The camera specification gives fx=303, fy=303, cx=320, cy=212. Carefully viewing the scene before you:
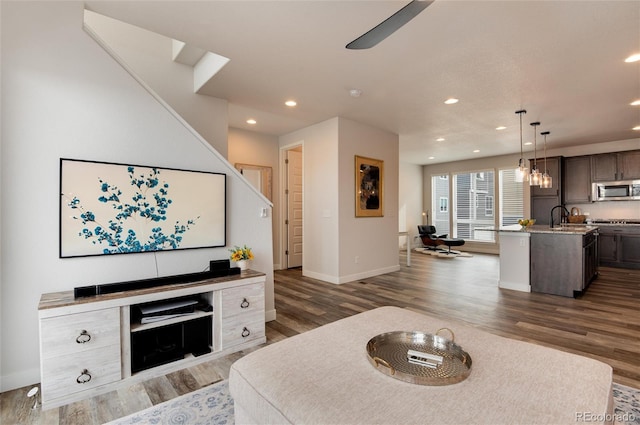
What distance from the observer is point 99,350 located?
202 centimetres

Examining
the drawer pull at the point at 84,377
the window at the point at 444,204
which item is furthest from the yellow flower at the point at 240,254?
the window at the point at 444,204

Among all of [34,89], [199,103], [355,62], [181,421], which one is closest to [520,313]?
[355,62]

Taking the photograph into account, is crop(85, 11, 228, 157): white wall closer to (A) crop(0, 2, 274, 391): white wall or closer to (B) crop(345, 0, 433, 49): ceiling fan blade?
(A) crop(0, 2, 274, 391): white wall

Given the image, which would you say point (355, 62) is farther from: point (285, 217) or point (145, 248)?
point (285, 217)

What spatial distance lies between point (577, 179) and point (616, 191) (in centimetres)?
69

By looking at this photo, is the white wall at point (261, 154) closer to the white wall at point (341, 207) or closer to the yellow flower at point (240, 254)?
the white wall at point (341, 207)

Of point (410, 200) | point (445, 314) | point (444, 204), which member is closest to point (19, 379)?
point (445, 314)

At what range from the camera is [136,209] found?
2.48m

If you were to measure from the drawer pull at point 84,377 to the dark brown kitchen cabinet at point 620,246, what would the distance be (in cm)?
862

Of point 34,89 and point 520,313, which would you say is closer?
point 34,89

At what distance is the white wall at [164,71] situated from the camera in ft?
11.5

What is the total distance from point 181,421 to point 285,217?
4660mm

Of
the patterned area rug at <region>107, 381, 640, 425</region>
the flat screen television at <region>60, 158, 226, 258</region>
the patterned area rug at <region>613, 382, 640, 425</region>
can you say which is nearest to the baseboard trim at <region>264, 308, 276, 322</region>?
the flat screen television at <region>60, 158, 226, 258</region>

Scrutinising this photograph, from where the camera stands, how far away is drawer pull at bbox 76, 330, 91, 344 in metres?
1.95
